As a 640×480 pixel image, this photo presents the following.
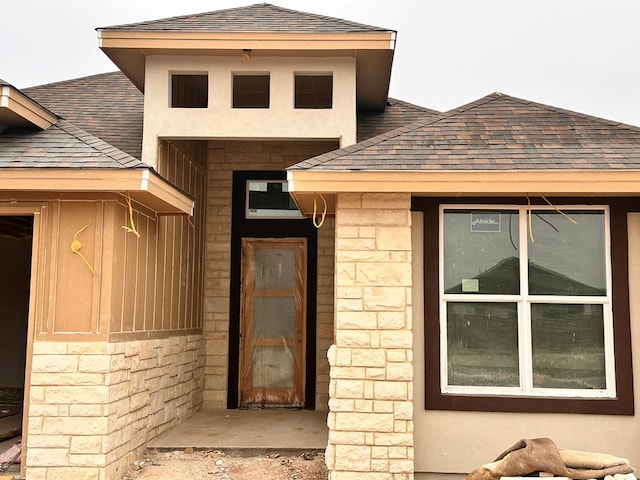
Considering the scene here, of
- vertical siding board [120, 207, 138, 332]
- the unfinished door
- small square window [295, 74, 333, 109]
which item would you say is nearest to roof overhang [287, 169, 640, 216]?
vertical siding board [120, 207, 138, 332]

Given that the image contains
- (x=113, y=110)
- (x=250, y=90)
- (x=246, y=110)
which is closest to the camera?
(x=246, y=110)

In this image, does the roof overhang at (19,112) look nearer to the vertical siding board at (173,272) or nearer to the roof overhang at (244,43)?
the roof overhang at (244,43)

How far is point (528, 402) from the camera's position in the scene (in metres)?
6.09

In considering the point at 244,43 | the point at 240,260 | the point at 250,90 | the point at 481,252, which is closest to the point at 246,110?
the point at 244,43

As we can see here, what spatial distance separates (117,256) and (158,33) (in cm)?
320

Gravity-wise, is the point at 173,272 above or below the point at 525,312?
above

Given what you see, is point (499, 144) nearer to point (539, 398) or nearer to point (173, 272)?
point (539, 398)

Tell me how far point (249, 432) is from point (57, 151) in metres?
4.07

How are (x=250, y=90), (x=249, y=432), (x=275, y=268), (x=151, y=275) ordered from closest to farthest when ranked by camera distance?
(x=151, y=275) → (x=249, y=432) → (x=250, y=90) → (x=275, y=268)

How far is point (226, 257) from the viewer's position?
10.6m

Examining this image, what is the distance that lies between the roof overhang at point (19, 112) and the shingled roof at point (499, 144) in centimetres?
283

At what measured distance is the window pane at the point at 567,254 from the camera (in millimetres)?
6270

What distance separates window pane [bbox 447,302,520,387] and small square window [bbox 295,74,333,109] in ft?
14.9

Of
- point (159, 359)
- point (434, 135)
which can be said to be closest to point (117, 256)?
point (159, 359)
